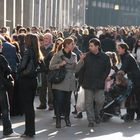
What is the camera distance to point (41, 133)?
10594 millimetres

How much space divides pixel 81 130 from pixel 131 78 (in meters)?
2.02

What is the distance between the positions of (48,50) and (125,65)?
7.82ft

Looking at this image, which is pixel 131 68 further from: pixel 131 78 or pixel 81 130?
pixel 81 130

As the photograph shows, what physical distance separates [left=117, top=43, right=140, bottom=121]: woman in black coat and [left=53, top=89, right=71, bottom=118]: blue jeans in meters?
1.65

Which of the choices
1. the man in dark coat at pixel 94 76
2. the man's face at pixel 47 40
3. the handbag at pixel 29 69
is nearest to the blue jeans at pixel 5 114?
the handbag at pixel 29 69

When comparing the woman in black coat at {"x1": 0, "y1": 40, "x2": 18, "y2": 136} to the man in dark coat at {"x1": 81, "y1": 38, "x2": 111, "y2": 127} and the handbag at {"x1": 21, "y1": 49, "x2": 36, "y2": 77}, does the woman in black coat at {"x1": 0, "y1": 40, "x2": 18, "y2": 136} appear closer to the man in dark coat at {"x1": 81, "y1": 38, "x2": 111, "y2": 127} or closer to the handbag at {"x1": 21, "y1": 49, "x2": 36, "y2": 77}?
the handbag at {"x1": 21, "y1": 49, "x2": 36, "y2": 77}

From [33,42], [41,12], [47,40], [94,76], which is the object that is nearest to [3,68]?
[33,42]

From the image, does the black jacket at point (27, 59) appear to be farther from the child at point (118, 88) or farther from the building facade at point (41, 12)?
the building facade at point (41, 12)

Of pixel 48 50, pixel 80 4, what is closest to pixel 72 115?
pixel 48 50

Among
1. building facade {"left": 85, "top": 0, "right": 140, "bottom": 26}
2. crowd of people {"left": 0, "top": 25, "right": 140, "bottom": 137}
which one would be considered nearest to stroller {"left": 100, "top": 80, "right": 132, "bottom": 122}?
crowd of people {"left": 0, "top": 25, "right": 140, "bottom": 137}

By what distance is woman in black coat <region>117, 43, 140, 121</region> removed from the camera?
12289 mm

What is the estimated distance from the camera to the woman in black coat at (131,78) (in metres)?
12.3

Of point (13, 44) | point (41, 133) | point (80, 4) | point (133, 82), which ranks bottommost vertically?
point (41, 133)

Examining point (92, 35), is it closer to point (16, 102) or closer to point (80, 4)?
point (16, 102)
